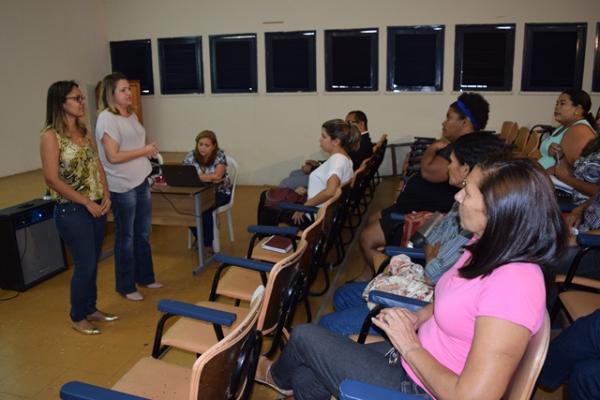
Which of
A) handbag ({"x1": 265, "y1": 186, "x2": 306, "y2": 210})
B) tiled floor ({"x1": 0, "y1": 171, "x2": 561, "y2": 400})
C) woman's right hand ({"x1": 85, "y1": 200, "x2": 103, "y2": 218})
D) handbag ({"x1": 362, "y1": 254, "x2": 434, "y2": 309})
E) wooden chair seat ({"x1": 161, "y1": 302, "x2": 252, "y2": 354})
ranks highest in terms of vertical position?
woman's right hand ({"x1": 85, "y1": 200, "x2": 103, "y2": 218})

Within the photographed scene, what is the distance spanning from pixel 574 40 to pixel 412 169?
128 inches

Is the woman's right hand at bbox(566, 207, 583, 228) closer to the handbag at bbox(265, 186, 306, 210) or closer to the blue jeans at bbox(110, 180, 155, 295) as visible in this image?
the handbag at bbox(265, 186, 306, 210)

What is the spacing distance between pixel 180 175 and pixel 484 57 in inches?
185

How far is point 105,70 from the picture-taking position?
7.54 meters

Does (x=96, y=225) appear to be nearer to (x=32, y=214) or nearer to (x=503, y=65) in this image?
(x=32, y=214)

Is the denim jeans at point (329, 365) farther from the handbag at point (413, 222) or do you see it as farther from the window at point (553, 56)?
the window at point (553, 56)

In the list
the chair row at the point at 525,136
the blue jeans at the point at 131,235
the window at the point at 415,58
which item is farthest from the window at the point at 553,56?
the blue jeans at the point at 131,235

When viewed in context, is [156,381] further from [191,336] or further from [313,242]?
[313,242]

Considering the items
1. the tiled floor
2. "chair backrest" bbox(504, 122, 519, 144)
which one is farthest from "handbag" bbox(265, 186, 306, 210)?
"chair backrest" bbox(504, 122, 519, 144)

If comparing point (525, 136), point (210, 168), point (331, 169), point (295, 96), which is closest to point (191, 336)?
point (331, 169)

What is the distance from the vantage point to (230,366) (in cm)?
138

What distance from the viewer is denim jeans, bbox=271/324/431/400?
1.45m

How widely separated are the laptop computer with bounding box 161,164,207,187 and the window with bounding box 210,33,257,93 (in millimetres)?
3668

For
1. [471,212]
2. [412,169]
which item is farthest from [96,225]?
[412,169]
